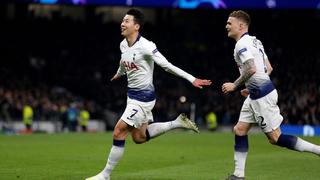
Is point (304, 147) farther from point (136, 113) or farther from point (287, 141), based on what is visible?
point (136, 113)

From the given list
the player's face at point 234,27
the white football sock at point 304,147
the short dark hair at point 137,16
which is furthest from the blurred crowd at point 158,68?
the player's face at point 234,27

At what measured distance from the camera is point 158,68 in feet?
148

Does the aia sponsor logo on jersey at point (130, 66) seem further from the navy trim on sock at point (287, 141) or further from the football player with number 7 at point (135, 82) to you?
the navy trim on sock at point (287, 141)

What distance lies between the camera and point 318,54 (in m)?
44.2

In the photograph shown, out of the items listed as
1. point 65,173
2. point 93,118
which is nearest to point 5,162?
point 65,173

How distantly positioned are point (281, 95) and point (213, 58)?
6.65m

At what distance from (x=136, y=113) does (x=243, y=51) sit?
1946mm

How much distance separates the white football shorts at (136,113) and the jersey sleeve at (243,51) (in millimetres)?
1688

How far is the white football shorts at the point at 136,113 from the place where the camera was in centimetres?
1109

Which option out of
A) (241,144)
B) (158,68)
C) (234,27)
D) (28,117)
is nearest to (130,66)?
(234,27)

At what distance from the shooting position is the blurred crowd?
131 feet

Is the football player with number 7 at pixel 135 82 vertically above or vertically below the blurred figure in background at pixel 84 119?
above

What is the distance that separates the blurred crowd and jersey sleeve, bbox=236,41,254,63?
27519mm

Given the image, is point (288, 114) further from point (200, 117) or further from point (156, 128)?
point (156, 128)
